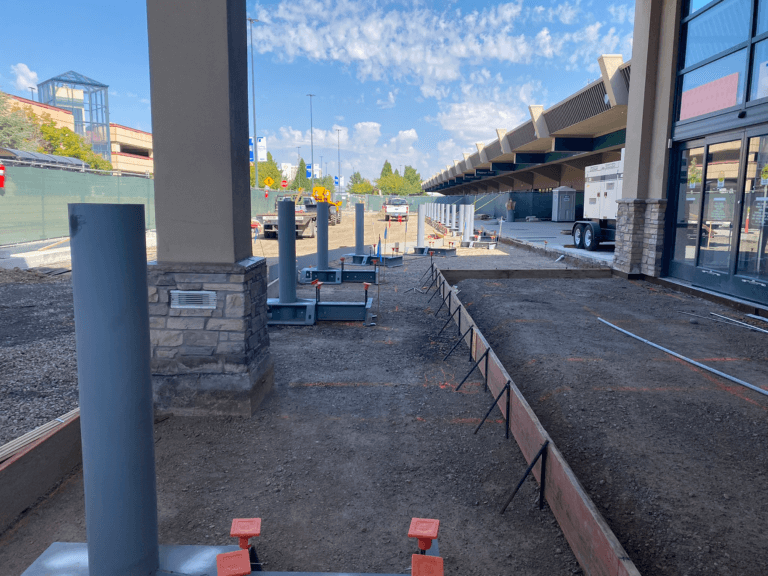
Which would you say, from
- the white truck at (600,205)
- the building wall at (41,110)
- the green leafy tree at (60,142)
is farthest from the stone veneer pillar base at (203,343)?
the green leafy tree at (60,142)

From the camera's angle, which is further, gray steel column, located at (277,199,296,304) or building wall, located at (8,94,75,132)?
building wall, located at (8,94,75,132)

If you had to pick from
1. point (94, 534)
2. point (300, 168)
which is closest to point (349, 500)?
point (94, 534)

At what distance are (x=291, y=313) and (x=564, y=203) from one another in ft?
88.6

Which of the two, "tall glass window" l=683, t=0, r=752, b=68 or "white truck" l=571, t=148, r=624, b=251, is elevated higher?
"tall glass window" l=683, t=0, r=752, b=68

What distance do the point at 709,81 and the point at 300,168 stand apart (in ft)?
366

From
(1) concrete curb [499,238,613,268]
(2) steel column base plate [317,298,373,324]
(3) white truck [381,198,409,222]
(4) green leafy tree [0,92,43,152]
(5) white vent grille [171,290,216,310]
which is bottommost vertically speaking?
(2) steel column base plate [317,298,373,324]

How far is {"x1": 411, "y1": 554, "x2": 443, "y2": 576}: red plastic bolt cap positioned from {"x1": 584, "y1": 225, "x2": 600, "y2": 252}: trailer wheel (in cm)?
1862

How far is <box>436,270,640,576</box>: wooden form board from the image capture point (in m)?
3.03

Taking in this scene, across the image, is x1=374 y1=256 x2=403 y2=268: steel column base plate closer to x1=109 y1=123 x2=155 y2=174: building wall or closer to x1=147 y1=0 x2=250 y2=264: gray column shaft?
x1=147 y1=0 x2=250 y2=264: gray column shaft

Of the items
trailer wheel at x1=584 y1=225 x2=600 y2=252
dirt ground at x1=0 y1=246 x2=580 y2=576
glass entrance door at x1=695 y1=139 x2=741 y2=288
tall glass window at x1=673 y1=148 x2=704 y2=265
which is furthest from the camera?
trailer wheel at x1=584 y1=225 x2=600 y2=252

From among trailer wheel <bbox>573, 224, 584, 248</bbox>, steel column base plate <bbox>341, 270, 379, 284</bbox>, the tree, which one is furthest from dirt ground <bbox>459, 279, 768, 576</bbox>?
the tree

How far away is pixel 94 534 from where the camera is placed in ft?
9.20

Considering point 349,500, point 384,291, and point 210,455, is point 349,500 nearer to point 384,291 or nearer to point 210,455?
point 210,455

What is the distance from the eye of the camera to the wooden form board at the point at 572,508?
9.94 ft
